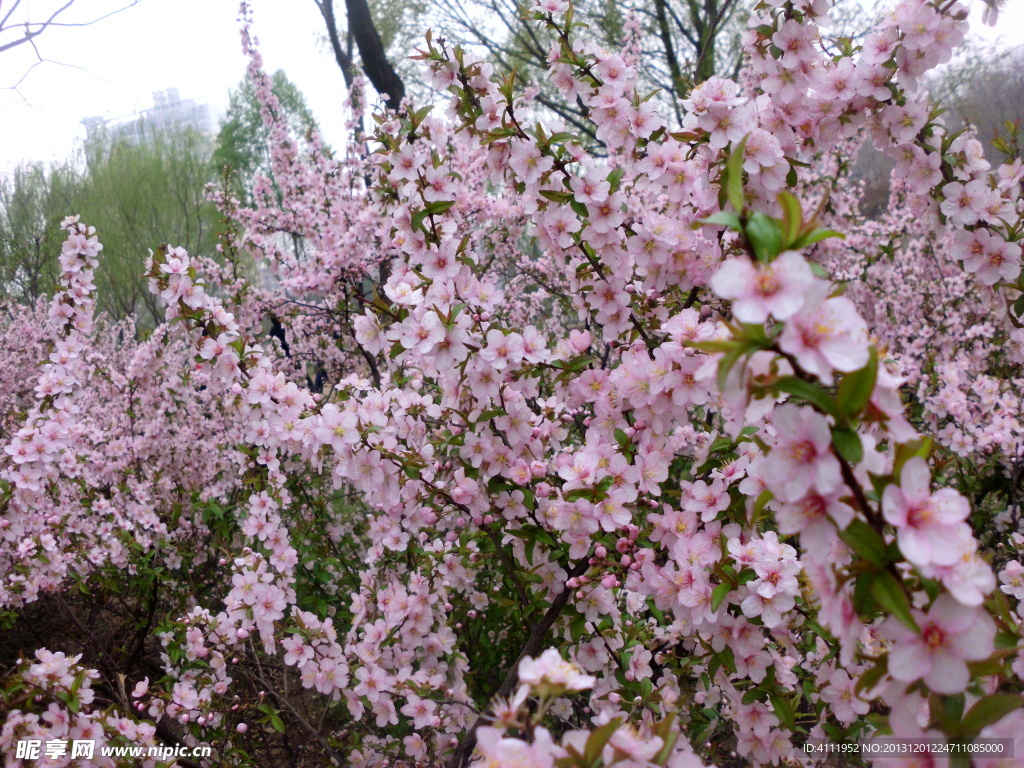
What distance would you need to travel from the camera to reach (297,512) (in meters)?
3.57

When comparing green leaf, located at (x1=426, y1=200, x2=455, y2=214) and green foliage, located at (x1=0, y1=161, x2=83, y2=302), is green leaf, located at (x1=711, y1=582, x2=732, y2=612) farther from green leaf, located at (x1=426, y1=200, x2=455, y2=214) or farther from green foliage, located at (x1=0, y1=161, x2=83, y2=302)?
green foliage, located at (x1=0, y1=161, x2=83, y2=302)

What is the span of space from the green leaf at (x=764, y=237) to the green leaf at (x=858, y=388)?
A: 165 millimetres

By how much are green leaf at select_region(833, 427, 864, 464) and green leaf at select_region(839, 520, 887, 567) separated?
84 millimetres

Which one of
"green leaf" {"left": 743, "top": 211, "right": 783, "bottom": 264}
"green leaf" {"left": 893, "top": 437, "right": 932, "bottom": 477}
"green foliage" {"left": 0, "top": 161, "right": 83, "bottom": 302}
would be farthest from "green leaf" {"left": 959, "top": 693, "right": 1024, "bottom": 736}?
Result: "green foliage" {"left": 0, "top": 161, "right": 83, "bottom": 302}

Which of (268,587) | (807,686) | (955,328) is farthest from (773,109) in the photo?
(955,328)

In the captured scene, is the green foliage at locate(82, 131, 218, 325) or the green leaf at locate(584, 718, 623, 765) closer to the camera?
the green leaf at locate(584, 718, 623, 765)

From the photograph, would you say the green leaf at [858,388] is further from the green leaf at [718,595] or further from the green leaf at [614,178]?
Answer: the green leaf at [614,178]

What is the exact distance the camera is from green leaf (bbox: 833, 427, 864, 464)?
0.70 m

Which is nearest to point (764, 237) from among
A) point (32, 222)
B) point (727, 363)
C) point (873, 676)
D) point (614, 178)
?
point (727, 363)

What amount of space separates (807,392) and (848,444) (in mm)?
78

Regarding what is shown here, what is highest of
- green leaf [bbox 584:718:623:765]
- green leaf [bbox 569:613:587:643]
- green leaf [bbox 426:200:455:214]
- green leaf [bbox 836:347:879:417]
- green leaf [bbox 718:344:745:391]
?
green leaf [bbox 426:200:455:214]

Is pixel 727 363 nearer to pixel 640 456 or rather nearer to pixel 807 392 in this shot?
pixel 807 392

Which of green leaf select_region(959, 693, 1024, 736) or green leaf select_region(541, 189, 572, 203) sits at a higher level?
green leaf select_region(541, 189, 572, 203)

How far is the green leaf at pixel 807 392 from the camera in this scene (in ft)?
2.32
